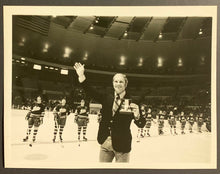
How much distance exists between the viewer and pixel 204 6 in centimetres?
134

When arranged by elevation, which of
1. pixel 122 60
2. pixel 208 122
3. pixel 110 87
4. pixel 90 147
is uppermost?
pixel 122 60

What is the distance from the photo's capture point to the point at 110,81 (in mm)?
1329

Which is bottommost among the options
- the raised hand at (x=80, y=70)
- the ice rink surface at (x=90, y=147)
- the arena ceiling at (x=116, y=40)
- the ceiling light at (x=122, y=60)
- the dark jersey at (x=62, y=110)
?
the ice rink surface at (x=90, y=147)

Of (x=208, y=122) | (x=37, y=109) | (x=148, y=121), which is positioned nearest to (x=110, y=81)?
(x=148, y=121)

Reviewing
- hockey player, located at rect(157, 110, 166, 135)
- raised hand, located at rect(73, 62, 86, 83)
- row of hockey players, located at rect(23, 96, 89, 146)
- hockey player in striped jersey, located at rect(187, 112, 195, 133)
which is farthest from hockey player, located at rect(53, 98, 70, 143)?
hockey player in striped jersey, located at rect(187, 112, 195, 133)

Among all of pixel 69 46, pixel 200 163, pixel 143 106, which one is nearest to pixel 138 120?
pixel 143 106

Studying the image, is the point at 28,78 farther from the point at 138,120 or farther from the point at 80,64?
the point at 138,120

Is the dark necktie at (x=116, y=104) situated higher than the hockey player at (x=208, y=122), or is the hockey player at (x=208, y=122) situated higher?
the dark necktie at (x=116, y=104)

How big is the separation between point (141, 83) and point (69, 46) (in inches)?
14.5

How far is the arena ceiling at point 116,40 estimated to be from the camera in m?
1.32

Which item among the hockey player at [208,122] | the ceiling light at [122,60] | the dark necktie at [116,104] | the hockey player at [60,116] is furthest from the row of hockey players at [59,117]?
the hockey player at [208,122]

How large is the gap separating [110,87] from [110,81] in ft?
0.09

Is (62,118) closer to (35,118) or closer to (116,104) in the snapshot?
(35,118)

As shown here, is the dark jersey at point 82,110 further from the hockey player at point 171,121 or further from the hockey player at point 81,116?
the hockey player at point 171,121
